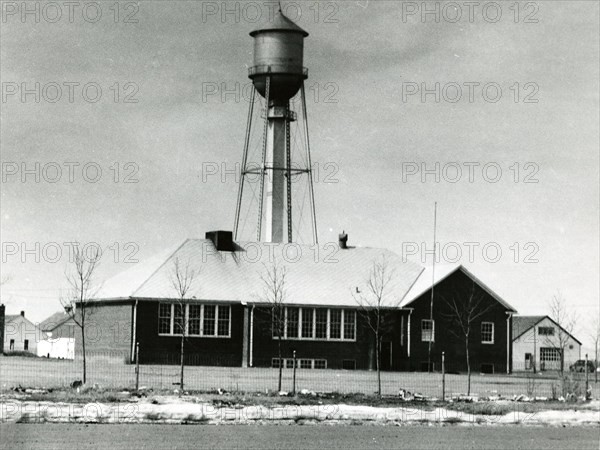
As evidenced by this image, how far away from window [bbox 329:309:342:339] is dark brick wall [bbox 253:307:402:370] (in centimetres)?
49

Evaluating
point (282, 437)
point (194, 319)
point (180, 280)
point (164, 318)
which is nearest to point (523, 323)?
point (194, 319)

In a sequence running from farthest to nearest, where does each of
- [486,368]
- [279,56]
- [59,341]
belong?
1. [59,341]
2. [279,56]
3. [486,368]

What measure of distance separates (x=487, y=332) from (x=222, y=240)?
1527 centimetres

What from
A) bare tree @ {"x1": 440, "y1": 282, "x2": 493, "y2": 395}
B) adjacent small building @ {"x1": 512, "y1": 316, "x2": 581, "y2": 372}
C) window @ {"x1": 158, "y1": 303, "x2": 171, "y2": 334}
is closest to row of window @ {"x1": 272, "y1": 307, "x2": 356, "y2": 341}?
bare tree @ {"x1": 440, "y1": 282, "x2": 493, "y2": 395}

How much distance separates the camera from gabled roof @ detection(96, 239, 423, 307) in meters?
55.8

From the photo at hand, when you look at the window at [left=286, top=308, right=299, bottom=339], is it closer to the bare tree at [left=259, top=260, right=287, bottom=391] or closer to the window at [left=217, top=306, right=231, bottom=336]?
the bare tree at [left=259, top=260, right=287, bottom=391]

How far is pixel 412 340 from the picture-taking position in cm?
5678

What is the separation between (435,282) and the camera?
2226 inches

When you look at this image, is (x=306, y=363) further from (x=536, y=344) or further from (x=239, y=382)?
(x=536, y=344)

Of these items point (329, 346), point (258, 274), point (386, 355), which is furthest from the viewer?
point (258, 274)

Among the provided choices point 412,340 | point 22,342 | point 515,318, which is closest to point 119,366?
point 412,340

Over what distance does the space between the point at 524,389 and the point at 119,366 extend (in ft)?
63.2

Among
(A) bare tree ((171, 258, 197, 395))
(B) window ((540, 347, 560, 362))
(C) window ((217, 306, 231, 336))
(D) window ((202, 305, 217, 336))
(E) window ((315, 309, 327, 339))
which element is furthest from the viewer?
(B) window ((540, 347, 560, 362))

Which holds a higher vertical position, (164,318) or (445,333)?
(164,318)
